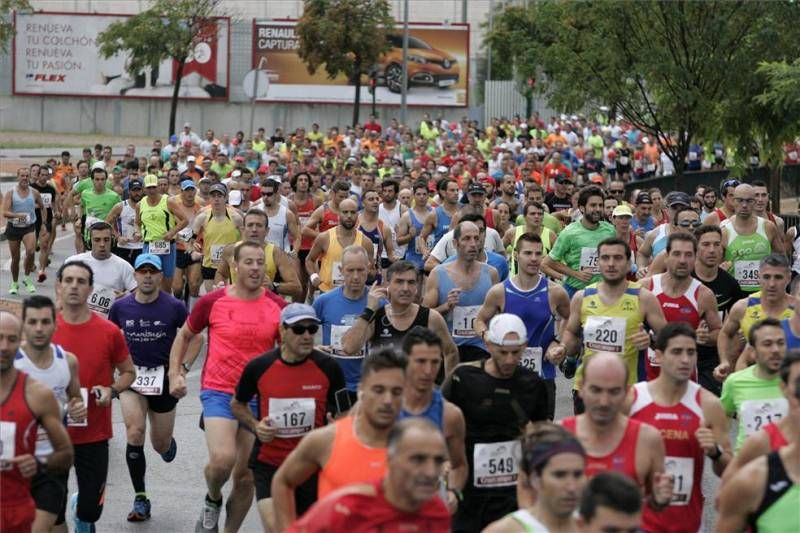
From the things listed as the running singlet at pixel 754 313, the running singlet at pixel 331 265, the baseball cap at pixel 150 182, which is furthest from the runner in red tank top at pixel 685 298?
the baseball cap at pixel 150 182

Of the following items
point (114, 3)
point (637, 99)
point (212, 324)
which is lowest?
point (212, 324)

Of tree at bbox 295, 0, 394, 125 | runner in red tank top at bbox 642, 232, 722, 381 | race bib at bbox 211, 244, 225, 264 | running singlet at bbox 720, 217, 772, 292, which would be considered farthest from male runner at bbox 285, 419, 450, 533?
tree at bbox 295, 0, 394, 125

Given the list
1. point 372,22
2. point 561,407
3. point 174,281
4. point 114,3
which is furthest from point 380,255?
point 114,3

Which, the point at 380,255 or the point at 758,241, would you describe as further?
the point at 380,255

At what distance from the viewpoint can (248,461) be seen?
9719 millimetres

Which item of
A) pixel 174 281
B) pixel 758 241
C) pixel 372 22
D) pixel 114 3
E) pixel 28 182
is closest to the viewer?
pixel 758 241

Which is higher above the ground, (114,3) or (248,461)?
(114,3)

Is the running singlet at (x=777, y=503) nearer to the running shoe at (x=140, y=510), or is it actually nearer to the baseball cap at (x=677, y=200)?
the running shoe at (x=140, y=510)

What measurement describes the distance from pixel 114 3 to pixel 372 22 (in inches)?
861

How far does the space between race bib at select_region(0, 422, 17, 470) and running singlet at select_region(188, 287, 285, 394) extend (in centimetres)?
244

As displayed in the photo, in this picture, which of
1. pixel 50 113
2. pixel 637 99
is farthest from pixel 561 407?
pixel 50 113

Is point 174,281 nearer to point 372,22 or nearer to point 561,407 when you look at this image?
point 561,407

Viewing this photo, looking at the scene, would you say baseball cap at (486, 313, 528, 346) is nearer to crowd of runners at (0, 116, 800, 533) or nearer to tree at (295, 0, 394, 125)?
crowd of runners at (0, 116, 800, 533)

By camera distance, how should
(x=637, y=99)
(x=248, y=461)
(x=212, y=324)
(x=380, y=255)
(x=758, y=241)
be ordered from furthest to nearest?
(x=637, y=99)
(x=380, y=255)
(x=758, y=241)
(x=212, y=324)
(x=248, y=461)
